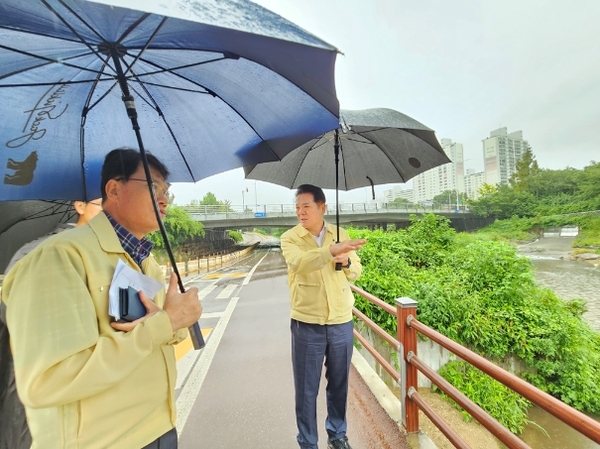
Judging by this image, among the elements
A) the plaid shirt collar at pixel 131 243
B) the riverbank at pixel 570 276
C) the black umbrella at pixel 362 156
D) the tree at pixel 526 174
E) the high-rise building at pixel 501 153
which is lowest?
the riverbank at pixel 570 276

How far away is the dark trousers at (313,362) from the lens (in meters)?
1.94

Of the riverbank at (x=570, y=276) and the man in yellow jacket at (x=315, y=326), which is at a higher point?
the man in yellow jacket at (x=315, y=326)

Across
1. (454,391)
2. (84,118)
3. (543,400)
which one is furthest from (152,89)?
(454,391)

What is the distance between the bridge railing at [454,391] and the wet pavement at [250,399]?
360 millimetres

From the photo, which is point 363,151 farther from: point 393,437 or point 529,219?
point 529,219

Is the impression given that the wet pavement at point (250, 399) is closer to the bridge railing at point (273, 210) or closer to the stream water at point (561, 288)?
the stream water at point (561, 288)

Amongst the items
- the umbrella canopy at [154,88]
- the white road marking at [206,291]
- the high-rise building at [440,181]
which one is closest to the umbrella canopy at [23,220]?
the umbrella canopy at [154,88]

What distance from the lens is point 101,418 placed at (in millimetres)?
863

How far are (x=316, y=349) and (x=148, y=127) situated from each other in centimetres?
172

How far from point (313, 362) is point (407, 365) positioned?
0.77 meters

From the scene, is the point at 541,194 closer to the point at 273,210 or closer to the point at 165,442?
the point at 273,210

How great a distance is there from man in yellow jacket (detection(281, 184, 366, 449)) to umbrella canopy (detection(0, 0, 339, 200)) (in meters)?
0.59

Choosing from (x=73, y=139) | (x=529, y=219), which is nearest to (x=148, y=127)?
(x=73, y=139)

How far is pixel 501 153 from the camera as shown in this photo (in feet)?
290
